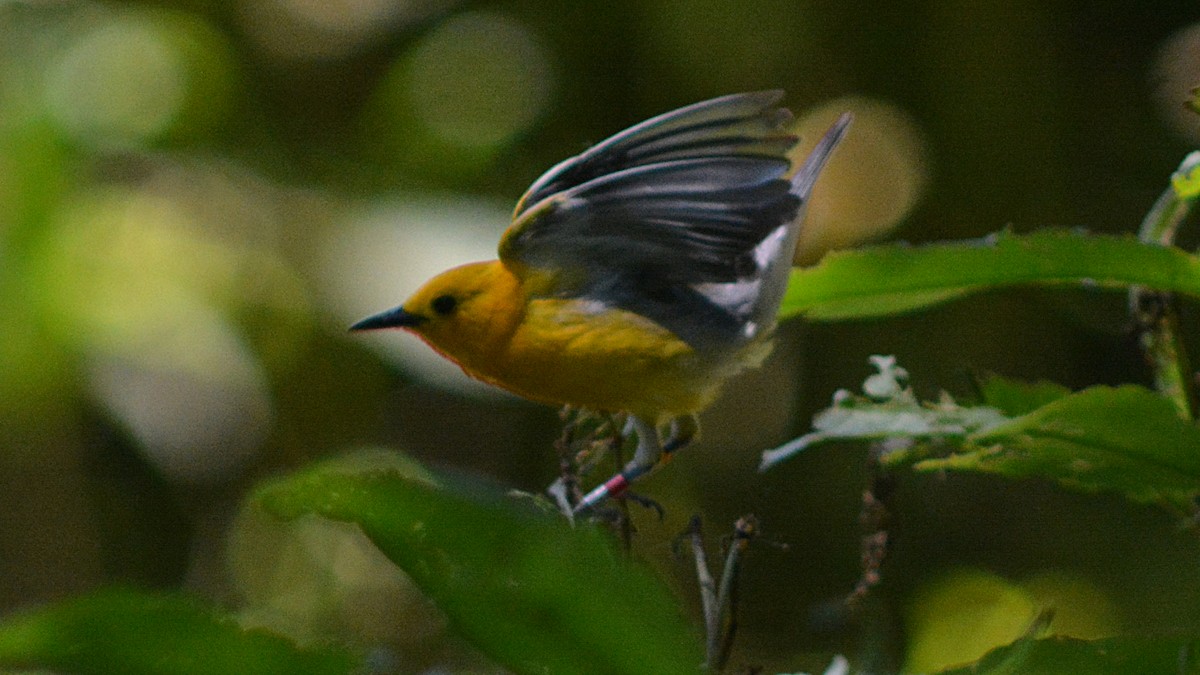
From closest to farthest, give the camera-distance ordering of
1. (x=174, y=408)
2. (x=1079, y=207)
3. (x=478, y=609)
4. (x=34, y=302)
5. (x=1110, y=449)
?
(x=478, y=609) < (x=1110, y=449) < (x=34, y=302) < (x=174, y=408) < (x=1079, y=207)

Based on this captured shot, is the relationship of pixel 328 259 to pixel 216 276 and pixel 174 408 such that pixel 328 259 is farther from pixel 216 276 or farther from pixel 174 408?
pixel 174 408

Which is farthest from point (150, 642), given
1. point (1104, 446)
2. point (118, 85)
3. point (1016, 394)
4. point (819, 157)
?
point (118, 85)

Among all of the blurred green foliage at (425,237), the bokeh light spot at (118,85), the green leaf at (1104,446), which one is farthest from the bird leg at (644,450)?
the bokeh light spot at (118,85)

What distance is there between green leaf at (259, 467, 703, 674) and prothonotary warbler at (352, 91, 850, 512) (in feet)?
1.92

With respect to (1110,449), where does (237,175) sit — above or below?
below

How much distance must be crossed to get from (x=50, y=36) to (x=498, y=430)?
1.15 meters

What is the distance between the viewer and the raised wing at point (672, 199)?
2.83 feet

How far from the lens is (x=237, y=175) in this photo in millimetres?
2264

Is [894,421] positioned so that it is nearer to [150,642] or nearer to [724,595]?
[724,595]

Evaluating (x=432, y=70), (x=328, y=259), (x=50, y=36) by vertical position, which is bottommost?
(x=328, y=259)

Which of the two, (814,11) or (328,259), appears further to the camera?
(814,11)

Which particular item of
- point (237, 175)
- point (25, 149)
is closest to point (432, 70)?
point (237, 175)

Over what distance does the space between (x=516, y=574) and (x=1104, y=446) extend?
1.24 feet

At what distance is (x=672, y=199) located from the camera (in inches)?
36.9
